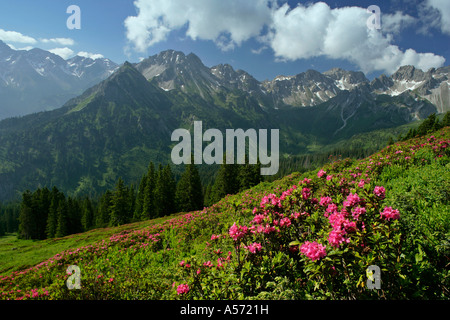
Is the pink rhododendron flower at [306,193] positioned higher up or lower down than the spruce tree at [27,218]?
higher up

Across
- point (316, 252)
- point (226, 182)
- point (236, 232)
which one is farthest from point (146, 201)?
point (316, 252)

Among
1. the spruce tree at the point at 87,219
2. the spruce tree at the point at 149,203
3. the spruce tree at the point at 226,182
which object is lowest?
the spruce tree at the point at 87,219

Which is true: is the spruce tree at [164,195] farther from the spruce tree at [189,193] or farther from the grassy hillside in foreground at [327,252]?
the grassy hillside in foreground at [327,252]

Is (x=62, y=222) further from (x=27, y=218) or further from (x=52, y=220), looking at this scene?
(x=27, y=218)

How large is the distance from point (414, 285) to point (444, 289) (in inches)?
15.2

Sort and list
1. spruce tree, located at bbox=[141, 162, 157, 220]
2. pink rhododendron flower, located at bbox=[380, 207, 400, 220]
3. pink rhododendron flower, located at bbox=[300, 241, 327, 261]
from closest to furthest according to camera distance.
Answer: pink rhododendron flower, located at bbox=[300, 241, 327, 261], pink rhododendron flower, located at bbox=[380, 207, 400, 220], spruce tree, located at bbox=[141, 162, 157, 220]

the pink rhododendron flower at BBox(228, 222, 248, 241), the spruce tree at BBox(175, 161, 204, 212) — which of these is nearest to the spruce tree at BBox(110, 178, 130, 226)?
the spruce tree at BBox(175, 161, 204, 212)

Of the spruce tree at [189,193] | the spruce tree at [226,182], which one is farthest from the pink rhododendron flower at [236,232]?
the spruce tree at [189,193]

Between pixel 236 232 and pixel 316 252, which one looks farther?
pixel 236 232

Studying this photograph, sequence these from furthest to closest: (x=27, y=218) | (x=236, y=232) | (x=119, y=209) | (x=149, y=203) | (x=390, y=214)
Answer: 1. (x=27, y=218)
2. (x=149, y=203)
3. (x=119, y=209)
4. (x=236, y=232)
5. (x=390, y=214)

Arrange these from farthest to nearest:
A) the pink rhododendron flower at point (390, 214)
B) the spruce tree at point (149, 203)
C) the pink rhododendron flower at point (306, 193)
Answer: the spruce tree at point (149, 203) → the pink rhododendron flower at point (306, 193) → the pink rhododendron flower at point (390, 214)

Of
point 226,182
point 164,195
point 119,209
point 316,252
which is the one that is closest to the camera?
point 316,252

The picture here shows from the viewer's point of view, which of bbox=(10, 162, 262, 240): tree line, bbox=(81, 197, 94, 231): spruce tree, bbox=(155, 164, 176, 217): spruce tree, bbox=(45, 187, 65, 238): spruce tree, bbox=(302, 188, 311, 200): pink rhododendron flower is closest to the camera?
bbox=(302, 188, 311, 200): pink rhododendron flower

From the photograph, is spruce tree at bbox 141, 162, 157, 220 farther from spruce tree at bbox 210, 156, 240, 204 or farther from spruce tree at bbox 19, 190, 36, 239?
spruce tree at bbox 19, 190, 36, 239
